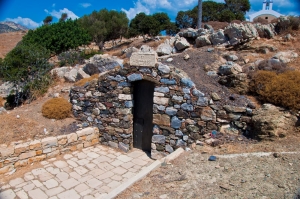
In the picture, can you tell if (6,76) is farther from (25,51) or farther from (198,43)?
(198,43)

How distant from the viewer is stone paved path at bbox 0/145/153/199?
5.04 metres

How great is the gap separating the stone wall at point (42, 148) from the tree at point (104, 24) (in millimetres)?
20583

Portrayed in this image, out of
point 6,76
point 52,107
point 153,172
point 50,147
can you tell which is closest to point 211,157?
point 153,172

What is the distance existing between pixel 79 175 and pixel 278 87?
19.7ft

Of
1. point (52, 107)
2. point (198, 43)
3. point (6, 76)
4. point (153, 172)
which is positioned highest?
point (198, 43)

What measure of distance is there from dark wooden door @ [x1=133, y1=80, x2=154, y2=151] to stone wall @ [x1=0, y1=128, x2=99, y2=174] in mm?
1574

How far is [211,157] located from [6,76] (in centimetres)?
1093

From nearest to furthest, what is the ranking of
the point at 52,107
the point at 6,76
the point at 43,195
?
the point at 43,195 < the point at 52,107 < the point at 6,76

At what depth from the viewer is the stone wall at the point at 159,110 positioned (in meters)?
6.08

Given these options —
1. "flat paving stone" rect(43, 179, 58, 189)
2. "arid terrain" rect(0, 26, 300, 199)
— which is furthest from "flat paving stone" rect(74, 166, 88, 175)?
"arid terrain" rect(0, 26, 300, 199)

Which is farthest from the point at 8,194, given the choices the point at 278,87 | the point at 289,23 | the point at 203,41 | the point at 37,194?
the point at 289,23

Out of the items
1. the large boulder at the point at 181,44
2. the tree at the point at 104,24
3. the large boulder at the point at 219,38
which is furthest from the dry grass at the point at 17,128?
the tree at the point at 104,24

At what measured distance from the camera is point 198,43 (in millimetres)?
12875

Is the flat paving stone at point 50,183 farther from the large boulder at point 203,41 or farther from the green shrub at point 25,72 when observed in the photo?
the large boulder at point 203,41
